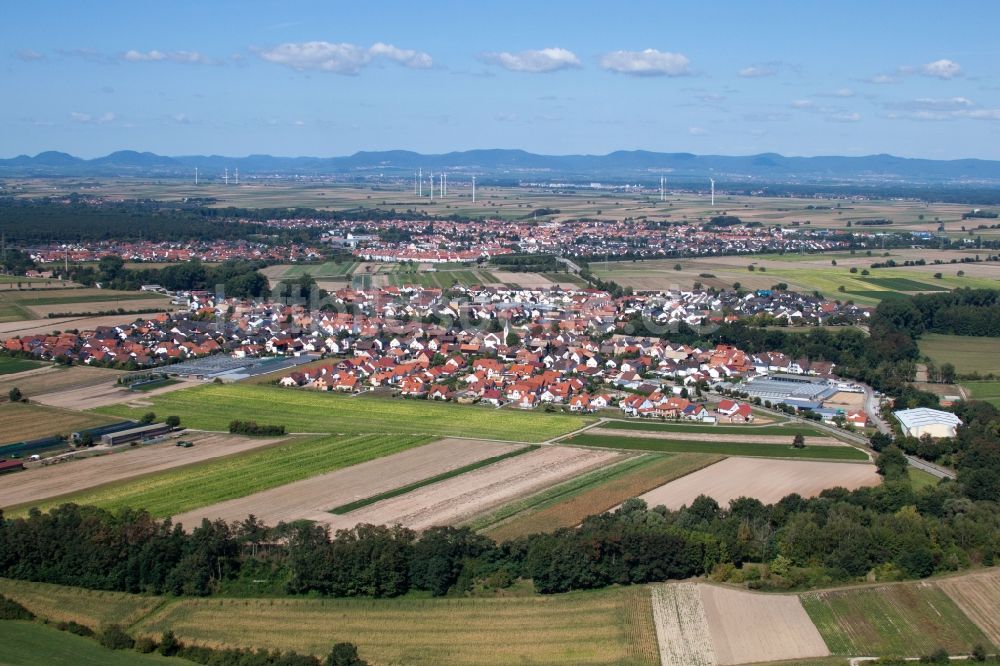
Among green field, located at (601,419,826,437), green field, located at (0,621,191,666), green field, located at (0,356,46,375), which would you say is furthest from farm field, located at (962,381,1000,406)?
green field, located at (0,356,46,375)

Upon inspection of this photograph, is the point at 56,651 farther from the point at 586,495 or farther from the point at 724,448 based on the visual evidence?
the point at 724,448

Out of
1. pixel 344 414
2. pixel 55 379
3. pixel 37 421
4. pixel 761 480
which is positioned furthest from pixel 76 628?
pixel 55 379

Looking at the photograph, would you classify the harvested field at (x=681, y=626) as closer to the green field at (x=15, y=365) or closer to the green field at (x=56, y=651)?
the green field at (x=56, y=651)

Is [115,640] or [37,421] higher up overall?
[37,421]

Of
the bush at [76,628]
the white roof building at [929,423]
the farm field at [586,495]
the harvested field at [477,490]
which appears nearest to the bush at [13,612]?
the bush at [76,628]

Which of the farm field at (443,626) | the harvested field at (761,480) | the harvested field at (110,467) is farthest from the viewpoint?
the harvested field at (761,480)

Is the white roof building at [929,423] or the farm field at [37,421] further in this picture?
the white roof building at [929,423]

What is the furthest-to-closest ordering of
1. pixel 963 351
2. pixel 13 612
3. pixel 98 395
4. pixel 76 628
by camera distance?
pixel 963 351 → pixel 98 395 → pixel 13 612 → pixel 76 628
